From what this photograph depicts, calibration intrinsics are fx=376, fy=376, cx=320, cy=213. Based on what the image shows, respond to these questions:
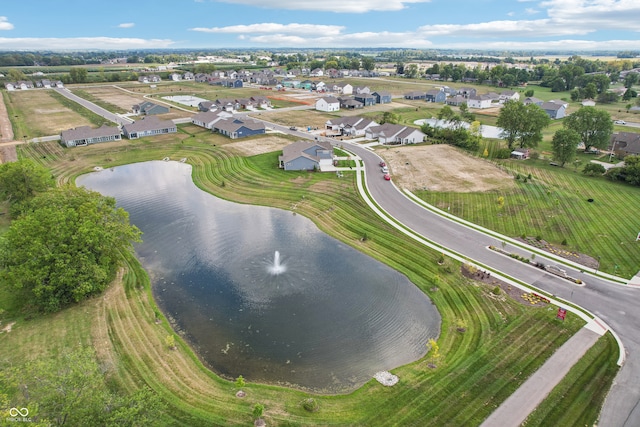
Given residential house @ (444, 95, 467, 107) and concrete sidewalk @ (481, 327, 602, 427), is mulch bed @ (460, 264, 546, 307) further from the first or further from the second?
residential house @ (444, 95, 467, 107)

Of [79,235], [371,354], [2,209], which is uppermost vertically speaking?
[79,235]

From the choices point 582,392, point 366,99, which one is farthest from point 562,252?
point 366,99

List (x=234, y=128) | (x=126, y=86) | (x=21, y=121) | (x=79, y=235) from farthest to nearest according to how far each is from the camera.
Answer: (x=126, y=86)
(x=21, y=121)
(x=234, y=128)
(x=79, y=235)

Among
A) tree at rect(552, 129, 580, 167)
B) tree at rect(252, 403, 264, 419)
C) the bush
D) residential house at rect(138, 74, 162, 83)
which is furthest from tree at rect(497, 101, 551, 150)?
residential house at rect(138, 74, 162, 83)

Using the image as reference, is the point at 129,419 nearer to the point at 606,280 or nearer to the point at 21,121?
the point at 606,280

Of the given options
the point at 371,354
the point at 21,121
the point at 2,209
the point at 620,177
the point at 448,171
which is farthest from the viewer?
the point at 21,121

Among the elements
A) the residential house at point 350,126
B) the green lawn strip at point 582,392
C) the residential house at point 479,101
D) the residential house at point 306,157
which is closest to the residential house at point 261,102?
the residential house at point 350,126

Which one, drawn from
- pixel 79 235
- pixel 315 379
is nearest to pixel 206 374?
pixel 315 379
